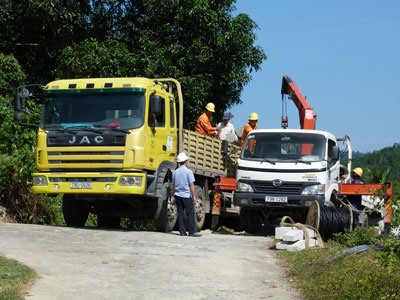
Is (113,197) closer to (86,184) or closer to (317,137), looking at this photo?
(86,184)

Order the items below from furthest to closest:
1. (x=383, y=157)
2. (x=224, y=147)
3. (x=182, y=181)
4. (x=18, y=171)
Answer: (x=383, y=157), (x=18, y=171), (x=224, y=147), (x=182, y=181)

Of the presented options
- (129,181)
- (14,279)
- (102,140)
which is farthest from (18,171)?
(14,279)

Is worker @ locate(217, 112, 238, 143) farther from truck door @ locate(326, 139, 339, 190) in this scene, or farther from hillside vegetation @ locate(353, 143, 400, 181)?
hillside vegetation @ locate(353, 143, 400, 181)

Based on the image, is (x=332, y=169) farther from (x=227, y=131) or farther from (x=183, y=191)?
(x=227, y=131)

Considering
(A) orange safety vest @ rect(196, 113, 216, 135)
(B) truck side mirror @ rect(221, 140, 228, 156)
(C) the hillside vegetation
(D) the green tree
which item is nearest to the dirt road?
(B) truck side mirror @ rect(221, 140, 228, 156)

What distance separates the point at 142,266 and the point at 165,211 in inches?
205

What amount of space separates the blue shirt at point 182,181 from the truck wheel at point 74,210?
98.6 inches

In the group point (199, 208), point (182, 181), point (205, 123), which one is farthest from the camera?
point (205, 123)

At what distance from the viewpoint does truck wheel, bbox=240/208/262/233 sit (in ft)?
56.5

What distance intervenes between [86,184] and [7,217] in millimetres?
4901

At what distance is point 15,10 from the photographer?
24.1m

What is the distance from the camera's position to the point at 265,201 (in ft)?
52.3

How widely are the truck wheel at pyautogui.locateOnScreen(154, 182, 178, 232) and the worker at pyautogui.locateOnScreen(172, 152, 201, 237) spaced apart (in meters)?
0.21

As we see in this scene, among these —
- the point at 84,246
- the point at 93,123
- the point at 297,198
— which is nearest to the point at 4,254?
the point at 84,246
